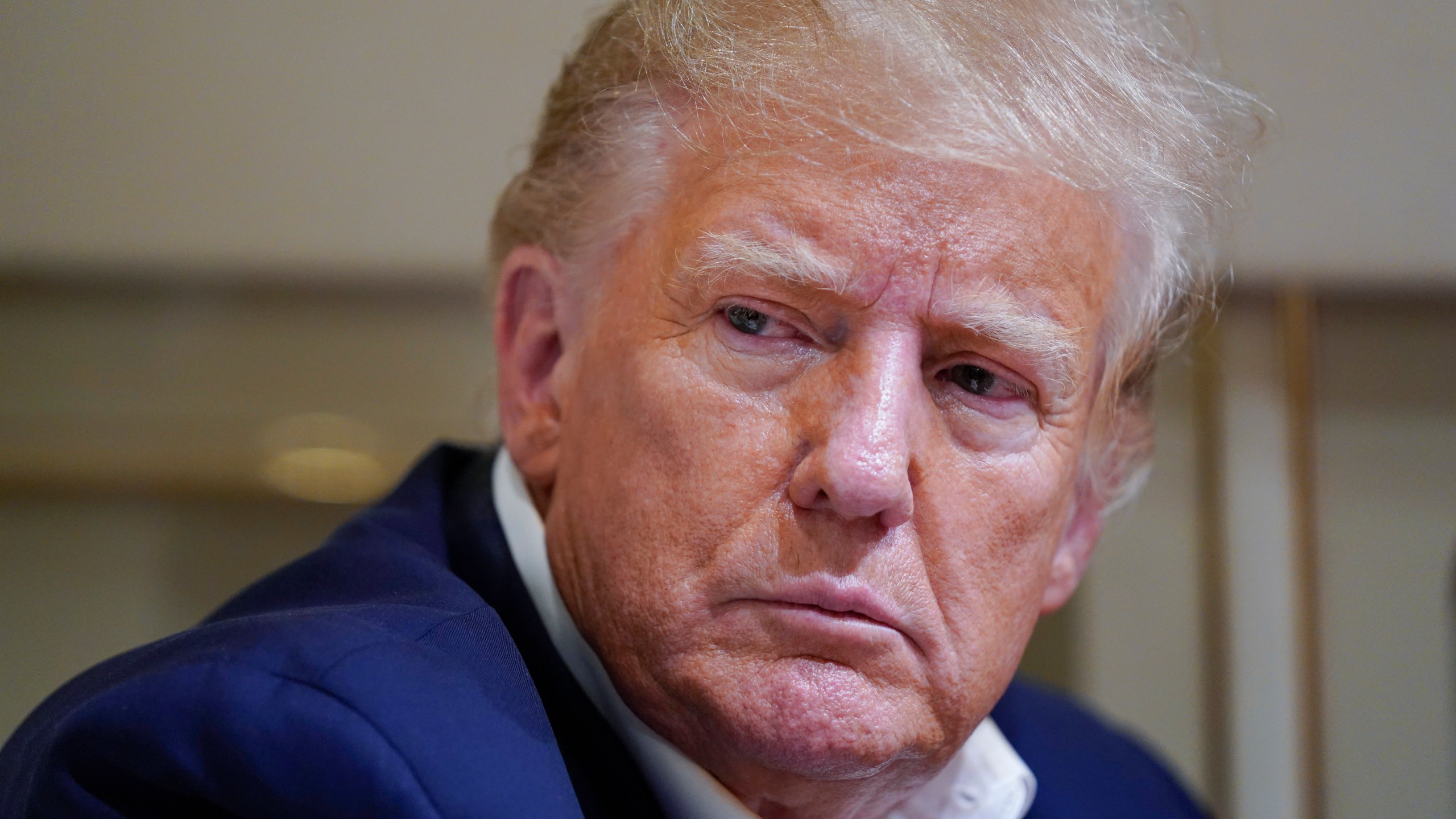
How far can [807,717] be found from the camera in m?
0.95

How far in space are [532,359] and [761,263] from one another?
0.33 metres

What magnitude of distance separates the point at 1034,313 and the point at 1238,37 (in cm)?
132

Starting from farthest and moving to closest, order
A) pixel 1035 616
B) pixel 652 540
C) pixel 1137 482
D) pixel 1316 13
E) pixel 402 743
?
pixel 1316 13, pixel 1137 482, pixel 1035 616, pixel 652 540, pixel 402 743

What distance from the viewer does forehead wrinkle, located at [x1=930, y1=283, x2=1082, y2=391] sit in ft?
3.31

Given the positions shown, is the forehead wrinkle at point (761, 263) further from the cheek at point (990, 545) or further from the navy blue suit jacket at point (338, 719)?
the navy blue suit jacket at point (338, 719)

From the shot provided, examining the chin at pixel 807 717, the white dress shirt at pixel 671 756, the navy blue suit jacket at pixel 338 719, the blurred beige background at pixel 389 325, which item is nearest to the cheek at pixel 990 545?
the chin at pixel 807 717

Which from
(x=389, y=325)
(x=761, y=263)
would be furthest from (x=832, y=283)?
(x=389, y=325)

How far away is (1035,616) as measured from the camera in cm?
118

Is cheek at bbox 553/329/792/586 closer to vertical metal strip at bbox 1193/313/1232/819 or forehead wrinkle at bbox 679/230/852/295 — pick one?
forehead wrinkle at bbox 679/230/852/295

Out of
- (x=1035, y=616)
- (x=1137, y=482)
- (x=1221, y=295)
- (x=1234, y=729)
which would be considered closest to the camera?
(x=1035, y=616)

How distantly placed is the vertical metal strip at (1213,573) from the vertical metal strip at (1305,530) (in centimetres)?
12

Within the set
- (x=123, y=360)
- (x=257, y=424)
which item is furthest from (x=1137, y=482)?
(x=123, y=360)

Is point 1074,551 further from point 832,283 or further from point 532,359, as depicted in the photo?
point 532,359

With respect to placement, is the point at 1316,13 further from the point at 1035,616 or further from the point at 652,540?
the point at 652,540
